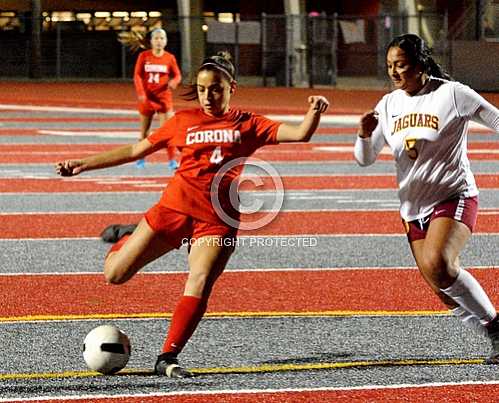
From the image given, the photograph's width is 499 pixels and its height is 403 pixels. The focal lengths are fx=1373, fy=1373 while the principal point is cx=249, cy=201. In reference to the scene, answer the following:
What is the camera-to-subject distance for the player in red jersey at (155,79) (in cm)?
1942

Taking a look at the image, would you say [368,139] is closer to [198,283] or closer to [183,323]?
[198,283]

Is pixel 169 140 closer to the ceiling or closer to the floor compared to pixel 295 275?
closer to the ceiling

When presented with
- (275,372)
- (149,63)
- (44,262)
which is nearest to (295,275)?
(44,262)

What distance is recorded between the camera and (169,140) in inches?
→ 287

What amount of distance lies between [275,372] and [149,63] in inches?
517

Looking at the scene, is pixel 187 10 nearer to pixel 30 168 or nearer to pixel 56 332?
pixel 30 168

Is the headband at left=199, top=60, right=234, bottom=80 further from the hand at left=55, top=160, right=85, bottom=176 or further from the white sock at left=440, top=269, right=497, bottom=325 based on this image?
the white sock at left=440, top=269, right=497, bottom=325

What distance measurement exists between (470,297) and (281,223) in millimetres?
6747

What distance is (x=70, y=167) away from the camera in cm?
722

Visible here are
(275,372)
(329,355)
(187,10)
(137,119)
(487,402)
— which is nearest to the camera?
(487,402)

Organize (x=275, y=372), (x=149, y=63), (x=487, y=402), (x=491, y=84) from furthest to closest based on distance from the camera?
(x=491, y=84) < (x=149, y=63) < (x=275, y=372) < (x=487, y=402)

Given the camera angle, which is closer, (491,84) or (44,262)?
(44,262)

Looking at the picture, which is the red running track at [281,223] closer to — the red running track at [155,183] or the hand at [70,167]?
the red running track at [155,183]

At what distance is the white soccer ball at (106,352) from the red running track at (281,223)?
597 centimetres
